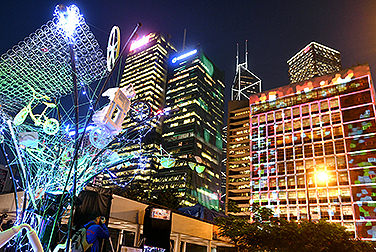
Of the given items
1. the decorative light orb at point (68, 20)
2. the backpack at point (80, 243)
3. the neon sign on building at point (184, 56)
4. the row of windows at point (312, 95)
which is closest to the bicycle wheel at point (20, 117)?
the decorative light orb at point (68, 20)

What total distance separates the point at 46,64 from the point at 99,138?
9.40 ft

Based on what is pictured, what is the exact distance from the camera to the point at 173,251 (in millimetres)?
18359

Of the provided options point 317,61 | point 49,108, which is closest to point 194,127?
point 49,108

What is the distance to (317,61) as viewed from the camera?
554 feet

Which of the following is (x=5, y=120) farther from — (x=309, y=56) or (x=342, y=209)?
(x=309, y=56)

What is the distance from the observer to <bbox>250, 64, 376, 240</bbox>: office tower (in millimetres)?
52406

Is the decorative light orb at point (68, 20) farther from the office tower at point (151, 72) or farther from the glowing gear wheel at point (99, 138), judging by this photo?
the office tower at point (151, 72)

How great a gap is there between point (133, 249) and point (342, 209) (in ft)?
178

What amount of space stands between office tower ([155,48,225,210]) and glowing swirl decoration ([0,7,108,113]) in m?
93.4

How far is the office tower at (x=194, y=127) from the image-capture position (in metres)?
109

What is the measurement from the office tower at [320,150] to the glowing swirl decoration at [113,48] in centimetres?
4756

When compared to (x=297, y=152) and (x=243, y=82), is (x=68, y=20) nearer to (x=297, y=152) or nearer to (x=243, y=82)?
(x=297, y=152)

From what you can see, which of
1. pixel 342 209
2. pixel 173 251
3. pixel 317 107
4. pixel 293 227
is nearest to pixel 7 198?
pixel 173 251

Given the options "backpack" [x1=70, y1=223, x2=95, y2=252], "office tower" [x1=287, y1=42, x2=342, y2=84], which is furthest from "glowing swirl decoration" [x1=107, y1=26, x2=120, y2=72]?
"office tower" [x1=287, y1=42, x2=342, y2=84]
